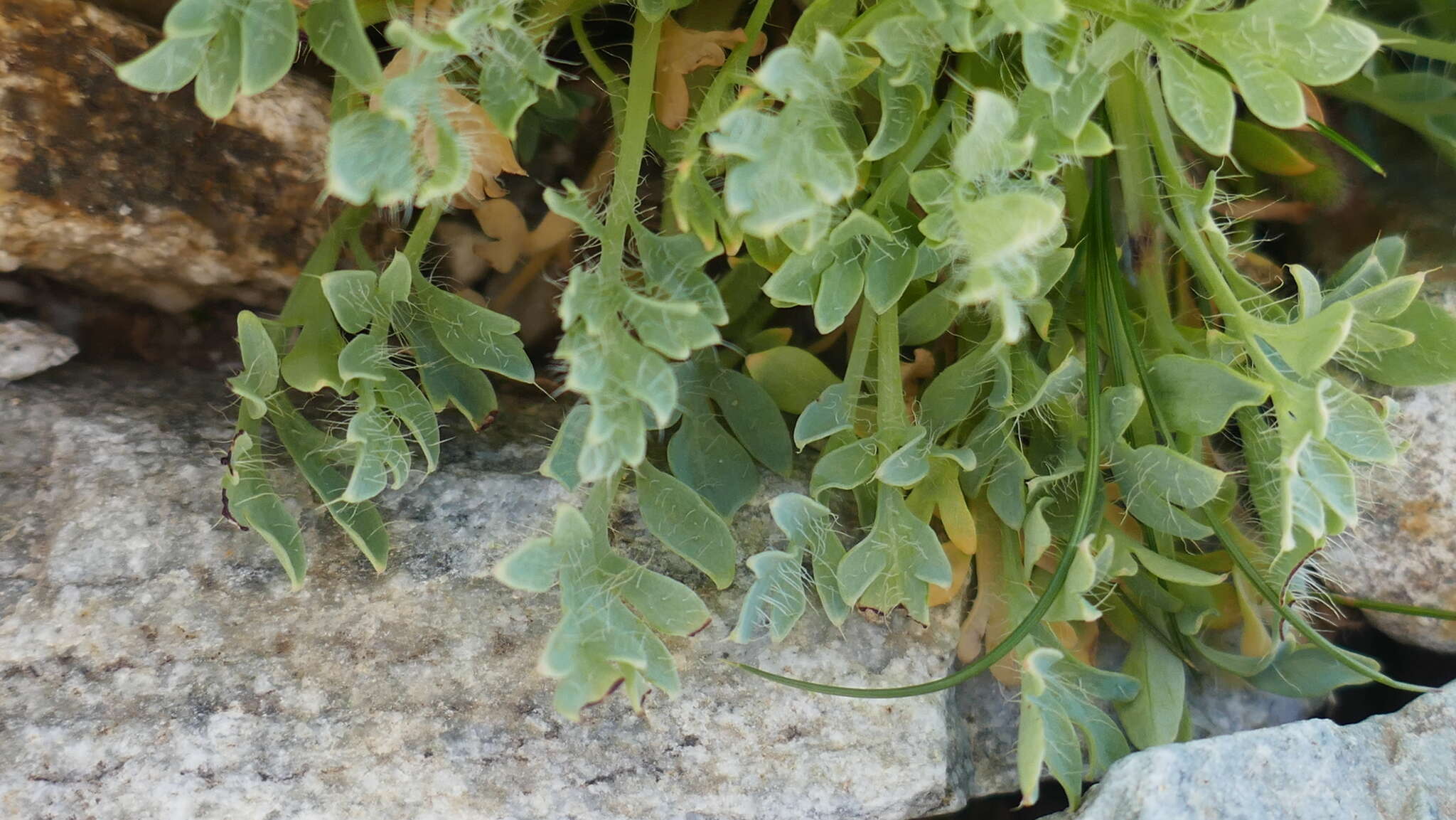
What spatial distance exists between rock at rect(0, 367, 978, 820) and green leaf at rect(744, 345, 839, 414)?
19 centimetres

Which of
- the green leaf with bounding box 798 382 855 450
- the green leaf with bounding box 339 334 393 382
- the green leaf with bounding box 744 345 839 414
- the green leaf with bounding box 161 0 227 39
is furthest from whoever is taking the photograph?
the green leaf with bounding box 744 345 839 414

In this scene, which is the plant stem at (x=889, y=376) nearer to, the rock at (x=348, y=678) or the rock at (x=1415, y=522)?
the rock at (x=348, y=678)

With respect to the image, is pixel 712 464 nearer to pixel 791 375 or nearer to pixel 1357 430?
pixel 791 375

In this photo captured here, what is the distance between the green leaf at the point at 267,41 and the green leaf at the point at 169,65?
4 cm

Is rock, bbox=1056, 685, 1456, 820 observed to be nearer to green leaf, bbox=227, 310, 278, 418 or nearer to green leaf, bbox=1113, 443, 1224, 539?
green leaf, bbox=1113, 443, 1224, 539

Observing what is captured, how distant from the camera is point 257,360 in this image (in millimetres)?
972

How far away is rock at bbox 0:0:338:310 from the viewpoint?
43.7 inches

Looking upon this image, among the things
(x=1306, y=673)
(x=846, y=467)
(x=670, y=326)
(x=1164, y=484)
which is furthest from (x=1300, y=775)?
(x=670, y=326)

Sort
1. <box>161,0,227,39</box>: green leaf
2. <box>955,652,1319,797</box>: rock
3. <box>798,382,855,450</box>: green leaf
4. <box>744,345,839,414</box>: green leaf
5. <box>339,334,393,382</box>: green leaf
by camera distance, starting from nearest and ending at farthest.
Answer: <box>161,0,227,39</box>: green leaf < <box>339,334,393,382</box>: green leaf < <box>798,382,855,450</box>: green leaf < <box>744,345,839,414</box>: green leaf < <box>955,652,1319,797</box>: rock

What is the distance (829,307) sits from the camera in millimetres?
960

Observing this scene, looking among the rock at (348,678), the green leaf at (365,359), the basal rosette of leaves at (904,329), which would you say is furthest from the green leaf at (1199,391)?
the green leaf at (365,359)

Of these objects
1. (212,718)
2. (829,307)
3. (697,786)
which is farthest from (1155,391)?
(212,718)

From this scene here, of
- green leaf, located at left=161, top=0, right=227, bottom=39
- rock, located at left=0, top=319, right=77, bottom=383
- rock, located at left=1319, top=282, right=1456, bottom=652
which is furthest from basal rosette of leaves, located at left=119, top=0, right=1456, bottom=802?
rock, located at left=0, top=319, right=77, bottom=383

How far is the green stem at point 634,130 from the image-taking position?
3.33 ft
